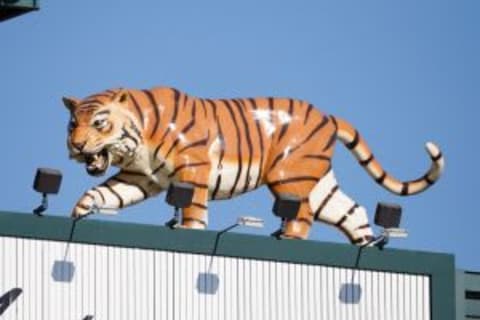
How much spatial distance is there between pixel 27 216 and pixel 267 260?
4.07 metres

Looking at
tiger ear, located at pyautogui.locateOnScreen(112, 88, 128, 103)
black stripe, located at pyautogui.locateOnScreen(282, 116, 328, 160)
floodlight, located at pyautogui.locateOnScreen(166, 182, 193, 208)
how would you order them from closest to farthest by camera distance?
floodlight, located at pyautogui.locateOnScreen(166, 182, 193, 208)
tiger ear, located at pyautogui.locateOnScreen(112, 88, 128, 103)
black stripe, located at pyautogui.locateOnScreen(282, 116, 328, 160)

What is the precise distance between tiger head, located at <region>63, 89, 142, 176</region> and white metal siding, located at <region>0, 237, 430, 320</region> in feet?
5.56

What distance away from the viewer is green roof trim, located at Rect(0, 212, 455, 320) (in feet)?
191

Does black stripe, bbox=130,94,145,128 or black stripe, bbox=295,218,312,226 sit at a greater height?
black stripe, bbox=130,94,145,128

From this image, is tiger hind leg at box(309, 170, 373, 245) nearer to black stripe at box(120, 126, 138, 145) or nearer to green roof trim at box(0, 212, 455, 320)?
green roof trim at box(0, 212, 455, 320)

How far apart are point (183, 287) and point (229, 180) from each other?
2.46 m

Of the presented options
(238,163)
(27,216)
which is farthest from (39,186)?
(238,163)

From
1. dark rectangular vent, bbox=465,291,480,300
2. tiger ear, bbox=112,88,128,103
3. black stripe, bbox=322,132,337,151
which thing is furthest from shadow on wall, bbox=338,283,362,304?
tiger ear, bbox=112,88,128,103

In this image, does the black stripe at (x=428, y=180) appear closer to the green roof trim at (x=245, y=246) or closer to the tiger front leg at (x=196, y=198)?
the green roof trim at (x=245, y=246)

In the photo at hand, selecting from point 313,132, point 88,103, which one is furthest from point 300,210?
point 88,103

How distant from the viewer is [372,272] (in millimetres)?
61031

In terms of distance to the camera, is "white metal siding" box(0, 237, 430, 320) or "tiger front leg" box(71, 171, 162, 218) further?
"tiger front leg" box(71, 171, 162, 218)

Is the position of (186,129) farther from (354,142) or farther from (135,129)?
(354,142)

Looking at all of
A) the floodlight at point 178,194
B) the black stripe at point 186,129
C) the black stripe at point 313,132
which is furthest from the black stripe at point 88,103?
the black stripe at point 313,132
